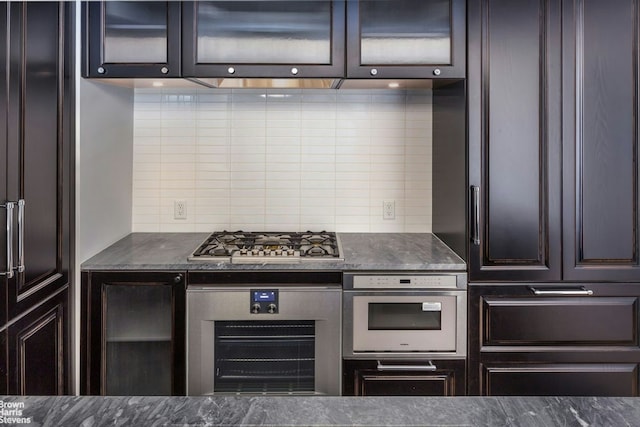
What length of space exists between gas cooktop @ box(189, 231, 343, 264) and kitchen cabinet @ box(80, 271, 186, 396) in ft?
0.70

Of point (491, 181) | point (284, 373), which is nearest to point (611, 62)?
point (491, 181)

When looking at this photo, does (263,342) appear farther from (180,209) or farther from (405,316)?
(180,209)

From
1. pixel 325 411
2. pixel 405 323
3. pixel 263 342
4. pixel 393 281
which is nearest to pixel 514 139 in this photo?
pixel 393 281

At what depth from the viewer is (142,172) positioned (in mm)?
2758

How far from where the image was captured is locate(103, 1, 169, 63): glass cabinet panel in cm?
217

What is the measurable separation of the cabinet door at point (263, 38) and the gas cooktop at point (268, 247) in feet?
2.62

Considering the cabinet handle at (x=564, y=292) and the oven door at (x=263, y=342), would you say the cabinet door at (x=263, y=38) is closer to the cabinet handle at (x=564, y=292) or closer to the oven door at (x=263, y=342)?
the oven door at (x=263, y=342)

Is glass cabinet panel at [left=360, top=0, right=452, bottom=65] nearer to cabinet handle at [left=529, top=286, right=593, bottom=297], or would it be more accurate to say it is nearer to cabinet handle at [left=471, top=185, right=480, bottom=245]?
cabinet handle at [left=471, top=185, right=480, bottom=245]

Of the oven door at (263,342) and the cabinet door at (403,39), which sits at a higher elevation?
the cabinet door at (403,39)

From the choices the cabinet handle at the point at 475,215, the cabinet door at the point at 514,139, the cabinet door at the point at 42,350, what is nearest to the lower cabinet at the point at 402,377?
the cabinet door at the point at 514,139

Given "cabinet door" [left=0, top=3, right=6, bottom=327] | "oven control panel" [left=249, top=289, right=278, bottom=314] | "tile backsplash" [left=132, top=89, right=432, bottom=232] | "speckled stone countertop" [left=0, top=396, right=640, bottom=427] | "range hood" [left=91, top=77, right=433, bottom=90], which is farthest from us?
"tile backsplash" [left=132, top=89, right=432, bottom=232]

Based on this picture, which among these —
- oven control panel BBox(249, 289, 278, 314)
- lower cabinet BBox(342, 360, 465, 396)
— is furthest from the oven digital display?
lower cabinet BBox(342, 360, 465, 396)

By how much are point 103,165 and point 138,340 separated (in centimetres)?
84

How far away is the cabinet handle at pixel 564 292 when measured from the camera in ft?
6.89
